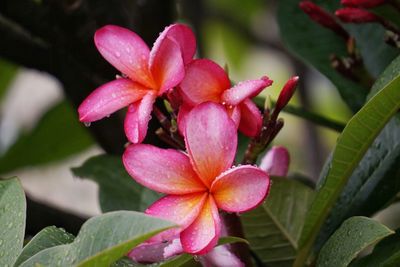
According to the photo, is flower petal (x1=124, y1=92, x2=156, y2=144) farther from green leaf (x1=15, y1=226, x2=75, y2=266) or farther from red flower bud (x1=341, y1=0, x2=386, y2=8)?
red flower bud (x1=341, y1=0, x2=386, y2=8)

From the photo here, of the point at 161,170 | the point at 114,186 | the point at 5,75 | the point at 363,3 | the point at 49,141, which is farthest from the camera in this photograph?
the point at 5,75

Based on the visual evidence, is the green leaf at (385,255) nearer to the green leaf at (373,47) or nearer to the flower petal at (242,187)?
the flower petal at (242,187)

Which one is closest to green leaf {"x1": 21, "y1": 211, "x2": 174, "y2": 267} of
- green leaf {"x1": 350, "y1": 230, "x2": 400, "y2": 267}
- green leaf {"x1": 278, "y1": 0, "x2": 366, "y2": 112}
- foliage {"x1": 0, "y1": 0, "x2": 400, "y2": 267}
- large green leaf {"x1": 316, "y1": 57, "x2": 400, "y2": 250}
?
foliage {"x1": 0, "y1": 0, "x2": 400, "y2": 267}

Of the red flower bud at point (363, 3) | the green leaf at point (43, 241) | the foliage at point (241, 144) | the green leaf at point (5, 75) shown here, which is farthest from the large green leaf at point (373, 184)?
the green leaf at point (5, 75)

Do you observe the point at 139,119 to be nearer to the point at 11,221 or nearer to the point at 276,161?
the point at 11,221

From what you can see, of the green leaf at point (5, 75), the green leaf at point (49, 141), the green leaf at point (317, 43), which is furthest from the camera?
the green leaf at point (5, 75)

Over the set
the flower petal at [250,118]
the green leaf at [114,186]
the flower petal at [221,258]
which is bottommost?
the green leaf at [114,186]

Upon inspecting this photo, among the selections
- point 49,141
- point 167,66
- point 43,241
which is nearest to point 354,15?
point 167,66
